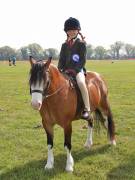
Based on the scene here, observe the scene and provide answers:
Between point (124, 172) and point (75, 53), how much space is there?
2.50 metres

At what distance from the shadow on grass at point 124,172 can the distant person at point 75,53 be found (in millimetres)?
1256

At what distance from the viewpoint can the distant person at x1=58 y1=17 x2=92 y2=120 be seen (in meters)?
7.34

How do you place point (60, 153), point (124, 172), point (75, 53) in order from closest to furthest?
1. point (124, 172)
2. point (75, 53)
3. point (60, 153)

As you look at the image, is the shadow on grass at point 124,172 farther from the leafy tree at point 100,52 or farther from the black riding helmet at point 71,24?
the leafy tree at point 100,52

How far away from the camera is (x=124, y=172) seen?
22.7 feet

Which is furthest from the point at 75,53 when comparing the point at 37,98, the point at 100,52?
the point at 100,52

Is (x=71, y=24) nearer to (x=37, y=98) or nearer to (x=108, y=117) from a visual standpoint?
(x=37, y=98)

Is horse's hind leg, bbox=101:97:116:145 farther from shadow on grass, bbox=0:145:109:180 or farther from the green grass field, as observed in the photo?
shadow on grass, bbox=0:145:109:180

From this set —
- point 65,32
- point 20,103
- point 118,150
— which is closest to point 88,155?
point 118,150

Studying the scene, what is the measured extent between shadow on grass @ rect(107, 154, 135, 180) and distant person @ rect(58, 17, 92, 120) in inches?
49.5

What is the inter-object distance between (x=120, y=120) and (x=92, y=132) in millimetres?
2779

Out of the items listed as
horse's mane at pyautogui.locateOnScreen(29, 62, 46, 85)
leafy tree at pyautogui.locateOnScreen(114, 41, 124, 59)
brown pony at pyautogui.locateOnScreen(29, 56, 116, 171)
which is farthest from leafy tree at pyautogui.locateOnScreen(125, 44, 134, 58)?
horse's mane at pyautogui.locateOnScreen(29, 62, 46, 85)

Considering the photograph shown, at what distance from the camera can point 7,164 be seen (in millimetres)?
7504

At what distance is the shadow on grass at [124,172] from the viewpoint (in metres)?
6.68
